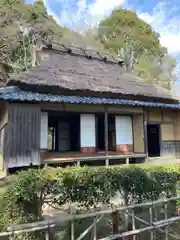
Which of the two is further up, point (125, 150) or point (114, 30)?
point (114, 30)

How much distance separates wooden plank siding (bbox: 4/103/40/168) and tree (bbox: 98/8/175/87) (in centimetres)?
1997

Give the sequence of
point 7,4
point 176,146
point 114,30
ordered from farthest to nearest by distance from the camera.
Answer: point 114,30 → point 7,4 → point 176,146

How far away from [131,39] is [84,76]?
17.4m

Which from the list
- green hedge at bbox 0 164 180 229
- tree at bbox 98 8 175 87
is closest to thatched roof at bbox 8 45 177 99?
green hedge at bbox 0 164 180 229

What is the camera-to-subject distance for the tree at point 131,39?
2788cm

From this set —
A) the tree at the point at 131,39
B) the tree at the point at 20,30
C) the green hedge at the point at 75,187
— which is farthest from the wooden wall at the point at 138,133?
the tree at the point at 131,39

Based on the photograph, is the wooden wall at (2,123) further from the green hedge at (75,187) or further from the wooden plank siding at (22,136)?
the green hedge at (75,187)

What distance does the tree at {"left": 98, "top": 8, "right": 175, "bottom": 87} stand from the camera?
1097 inches

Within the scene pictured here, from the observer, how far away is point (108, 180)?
14.8 ft

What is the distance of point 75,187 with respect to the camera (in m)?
4.28

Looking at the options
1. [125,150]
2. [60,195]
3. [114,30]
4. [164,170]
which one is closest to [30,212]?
[60,195]

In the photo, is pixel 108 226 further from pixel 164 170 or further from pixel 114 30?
pixel 114 30

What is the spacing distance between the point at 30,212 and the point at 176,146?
442 inches

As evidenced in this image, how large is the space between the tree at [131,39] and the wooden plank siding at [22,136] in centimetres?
1997
